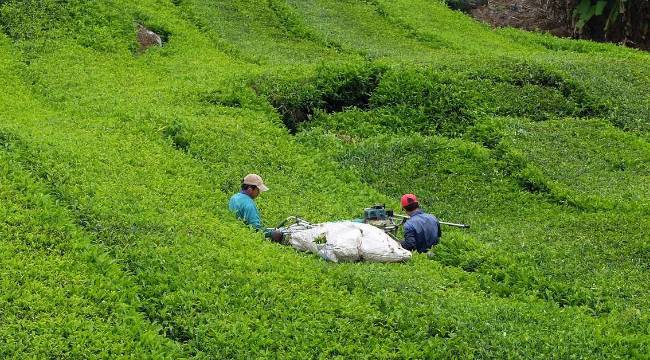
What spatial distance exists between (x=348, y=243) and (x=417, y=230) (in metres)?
1.58

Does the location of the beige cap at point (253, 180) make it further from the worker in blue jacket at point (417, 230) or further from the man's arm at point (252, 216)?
the worker in blue jacket at point (417, 230)

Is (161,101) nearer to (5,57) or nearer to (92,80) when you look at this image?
(92,80)

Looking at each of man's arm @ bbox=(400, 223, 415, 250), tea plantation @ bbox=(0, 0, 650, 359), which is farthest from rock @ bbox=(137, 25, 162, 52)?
man's arm @ bbox=(400, 223, 415, 250)

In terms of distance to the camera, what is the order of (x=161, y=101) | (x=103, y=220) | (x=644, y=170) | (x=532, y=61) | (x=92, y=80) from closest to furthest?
(x=103, y=220), (x=644, y=170), (x=161, y=101), (x=92, y=80), (x=532, y=61)

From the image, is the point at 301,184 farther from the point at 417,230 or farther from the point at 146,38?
the point at 146,38

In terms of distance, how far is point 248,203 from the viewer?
43.3 feet

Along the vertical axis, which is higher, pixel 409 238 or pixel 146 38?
pixel 409 238

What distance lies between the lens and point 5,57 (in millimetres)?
21844

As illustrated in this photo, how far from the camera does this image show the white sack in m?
11.9

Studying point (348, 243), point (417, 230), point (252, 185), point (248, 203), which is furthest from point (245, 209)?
point (417, 230)

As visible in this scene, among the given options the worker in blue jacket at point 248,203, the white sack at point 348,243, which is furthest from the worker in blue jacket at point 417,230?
the worker in blue jacket at point 248,203

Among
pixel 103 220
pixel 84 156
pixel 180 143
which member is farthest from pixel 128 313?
pixel 180 143

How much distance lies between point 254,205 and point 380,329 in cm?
394

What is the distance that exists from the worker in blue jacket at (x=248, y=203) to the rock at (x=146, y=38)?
42.4ft
